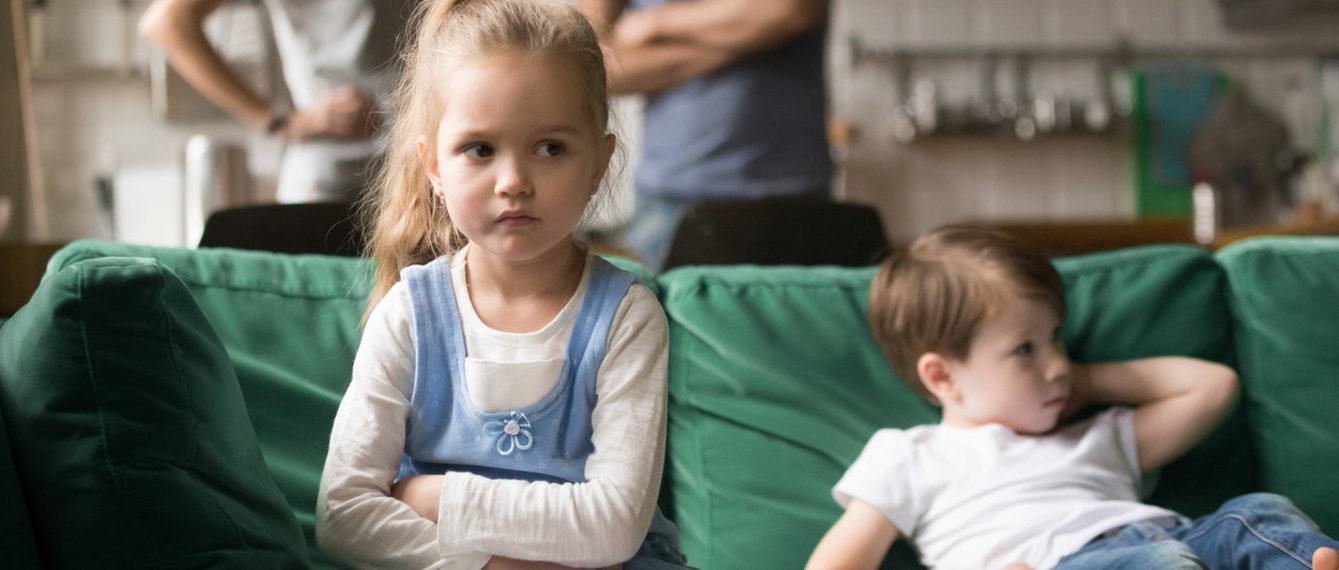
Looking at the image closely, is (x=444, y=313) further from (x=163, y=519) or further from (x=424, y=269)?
(x=163, y=519)

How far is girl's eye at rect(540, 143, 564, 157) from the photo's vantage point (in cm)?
65

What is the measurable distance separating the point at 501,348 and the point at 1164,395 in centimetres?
83

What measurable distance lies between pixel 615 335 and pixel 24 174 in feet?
4.50

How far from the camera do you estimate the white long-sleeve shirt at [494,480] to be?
0.67 m

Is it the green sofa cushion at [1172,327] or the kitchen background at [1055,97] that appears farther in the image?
the kitchen background at [1055,97]

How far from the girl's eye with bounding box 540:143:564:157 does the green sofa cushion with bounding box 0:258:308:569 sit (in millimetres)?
273

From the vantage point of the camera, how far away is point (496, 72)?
654 mm

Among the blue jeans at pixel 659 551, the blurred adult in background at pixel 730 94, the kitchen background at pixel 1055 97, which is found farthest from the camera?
the kitchen background at pixel 1055 97

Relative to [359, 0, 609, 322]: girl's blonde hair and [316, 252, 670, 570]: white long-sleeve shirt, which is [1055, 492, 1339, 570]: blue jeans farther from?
[359, 0, 609, 322]: girl's blonde hair

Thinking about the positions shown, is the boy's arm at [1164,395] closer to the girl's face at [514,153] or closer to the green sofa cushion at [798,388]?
the green sofa cushion at [798,388]

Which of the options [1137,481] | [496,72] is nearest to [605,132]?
[496,72]

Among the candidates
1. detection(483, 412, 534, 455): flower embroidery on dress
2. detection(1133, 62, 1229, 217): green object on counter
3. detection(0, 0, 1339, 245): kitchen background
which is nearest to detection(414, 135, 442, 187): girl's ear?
Result: detection(483, 412, 534, 455): flower embroidery on dress

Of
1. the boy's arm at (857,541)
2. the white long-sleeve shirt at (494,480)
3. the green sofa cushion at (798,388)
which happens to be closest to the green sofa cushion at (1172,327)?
the green sofa cushion at (798,388)

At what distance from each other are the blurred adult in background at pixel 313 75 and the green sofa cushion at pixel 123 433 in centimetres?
56
